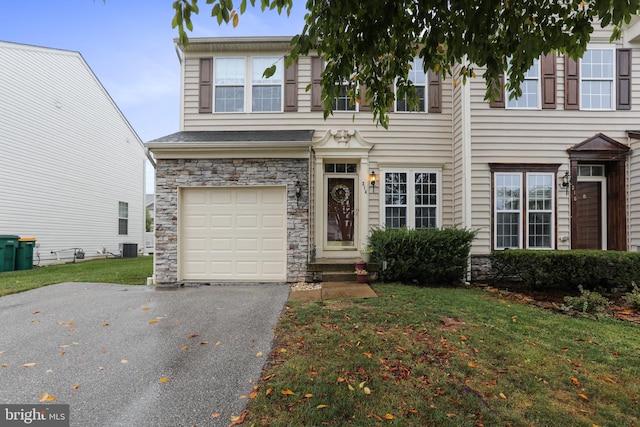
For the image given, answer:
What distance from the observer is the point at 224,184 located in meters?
7.04

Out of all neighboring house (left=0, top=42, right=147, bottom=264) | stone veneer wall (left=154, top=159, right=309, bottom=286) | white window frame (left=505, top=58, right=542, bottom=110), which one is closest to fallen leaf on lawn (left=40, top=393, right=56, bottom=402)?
stone veneer wall (left=154, top=159, right=309, bottom=286)

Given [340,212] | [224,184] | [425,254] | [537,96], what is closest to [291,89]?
[224,184]

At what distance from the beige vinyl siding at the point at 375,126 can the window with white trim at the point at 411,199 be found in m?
0.20

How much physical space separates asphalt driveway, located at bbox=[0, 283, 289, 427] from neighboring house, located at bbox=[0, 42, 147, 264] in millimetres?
7290

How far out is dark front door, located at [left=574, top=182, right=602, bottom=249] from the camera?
7637 millimetres

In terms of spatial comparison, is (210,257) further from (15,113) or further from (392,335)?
(15,113)

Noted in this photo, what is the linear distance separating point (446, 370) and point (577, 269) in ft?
17.3

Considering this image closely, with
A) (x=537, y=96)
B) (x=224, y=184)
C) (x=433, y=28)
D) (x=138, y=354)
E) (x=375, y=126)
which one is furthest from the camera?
(x=375, y=126)

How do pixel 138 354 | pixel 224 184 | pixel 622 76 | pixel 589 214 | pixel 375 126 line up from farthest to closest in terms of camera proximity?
pixel 375 126 < pixel 589 214 < pixel 622 76 < pixel 224 184 < pixel 138 354

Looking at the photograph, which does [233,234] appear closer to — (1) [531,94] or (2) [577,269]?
(2) [577,269]

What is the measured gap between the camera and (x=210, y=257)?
23.2 ft

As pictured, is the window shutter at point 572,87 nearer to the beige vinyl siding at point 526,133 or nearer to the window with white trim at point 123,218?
the beige vinyl siding at point 526,133

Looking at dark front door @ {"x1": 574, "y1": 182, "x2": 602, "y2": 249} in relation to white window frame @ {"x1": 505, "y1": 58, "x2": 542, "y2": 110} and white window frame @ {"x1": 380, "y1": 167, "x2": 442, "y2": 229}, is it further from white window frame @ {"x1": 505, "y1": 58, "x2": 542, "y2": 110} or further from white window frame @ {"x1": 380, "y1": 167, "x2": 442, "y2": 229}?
white window frame @ {"x1": 380, "y1": 167, "x2": 442, "y2": 229}

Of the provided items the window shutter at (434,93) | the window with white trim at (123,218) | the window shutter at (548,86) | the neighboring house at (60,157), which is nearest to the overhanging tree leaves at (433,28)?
the window shutter at (434,93)
